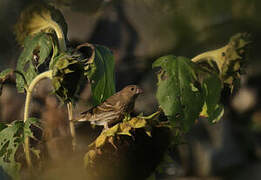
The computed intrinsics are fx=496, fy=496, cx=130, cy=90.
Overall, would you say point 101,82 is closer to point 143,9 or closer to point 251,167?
point 143,9

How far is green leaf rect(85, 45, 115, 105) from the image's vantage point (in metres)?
0.74

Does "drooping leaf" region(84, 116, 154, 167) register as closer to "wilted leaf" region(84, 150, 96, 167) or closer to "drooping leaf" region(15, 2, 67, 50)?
"wilted leaf" region(84, 150, 96, 167)

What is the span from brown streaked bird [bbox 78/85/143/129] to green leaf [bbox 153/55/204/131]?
0.06 m

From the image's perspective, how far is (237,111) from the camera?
5.21m

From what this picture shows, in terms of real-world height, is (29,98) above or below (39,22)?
below

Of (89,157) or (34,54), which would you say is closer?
(89,157)

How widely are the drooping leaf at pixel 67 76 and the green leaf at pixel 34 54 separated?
0.23 feet

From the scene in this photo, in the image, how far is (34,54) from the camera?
0.78 m

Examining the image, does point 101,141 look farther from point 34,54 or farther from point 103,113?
point 34,54

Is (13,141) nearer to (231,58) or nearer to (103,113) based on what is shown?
(103,113)

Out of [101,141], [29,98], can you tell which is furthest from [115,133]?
[29,98]

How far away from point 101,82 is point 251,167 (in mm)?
4036

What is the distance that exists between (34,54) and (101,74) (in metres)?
0.11

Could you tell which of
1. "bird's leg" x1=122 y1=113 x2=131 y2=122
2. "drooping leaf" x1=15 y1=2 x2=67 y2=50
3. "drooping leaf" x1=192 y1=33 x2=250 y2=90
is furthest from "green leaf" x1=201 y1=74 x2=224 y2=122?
"drooping leaf" x1=15 y1=2 x2=67 y2=50
